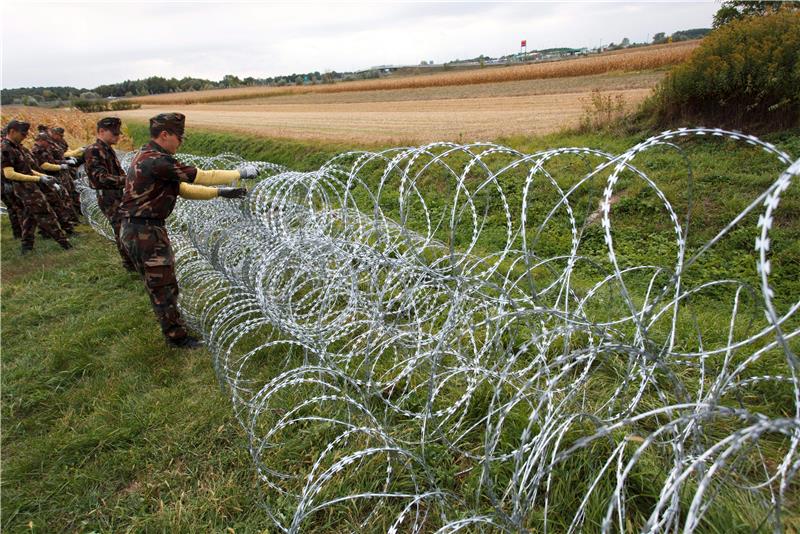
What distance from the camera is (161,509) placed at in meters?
3.43

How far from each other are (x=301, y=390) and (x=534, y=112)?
657 inches

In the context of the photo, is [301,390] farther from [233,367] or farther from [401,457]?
[401,457]

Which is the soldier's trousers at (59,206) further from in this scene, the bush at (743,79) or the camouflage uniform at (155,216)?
the bush at (743,79)

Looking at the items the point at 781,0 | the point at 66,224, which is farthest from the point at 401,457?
the point at 781,0

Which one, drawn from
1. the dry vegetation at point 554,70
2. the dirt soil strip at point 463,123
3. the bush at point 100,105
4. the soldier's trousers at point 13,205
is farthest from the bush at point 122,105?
the soldier's trousers at point 13,205

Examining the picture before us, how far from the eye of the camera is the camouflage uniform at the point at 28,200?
8734mm

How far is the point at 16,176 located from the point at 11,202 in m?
1.96

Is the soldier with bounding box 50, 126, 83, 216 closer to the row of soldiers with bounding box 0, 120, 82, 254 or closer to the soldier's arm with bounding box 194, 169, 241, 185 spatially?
the row of soldiers with bounding box 0, 120, 82, 254

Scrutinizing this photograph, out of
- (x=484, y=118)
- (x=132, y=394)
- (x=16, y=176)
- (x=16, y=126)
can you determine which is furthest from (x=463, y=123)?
(x=132, y=394)

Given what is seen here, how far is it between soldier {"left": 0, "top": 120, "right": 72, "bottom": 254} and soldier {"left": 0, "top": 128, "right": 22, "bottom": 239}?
0.50 meters

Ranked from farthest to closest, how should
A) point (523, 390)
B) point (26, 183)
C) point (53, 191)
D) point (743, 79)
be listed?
point (53, 191) → point (26, 183) → point (743, 79) → point (523, 390)

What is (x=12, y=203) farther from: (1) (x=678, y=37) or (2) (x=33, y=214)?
(1) (x=678, y=37)

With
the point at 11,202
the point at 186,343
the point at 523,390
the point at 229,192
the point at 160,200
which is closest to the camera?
the point at 523,390

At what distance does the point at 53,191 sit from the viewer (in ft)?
35.4
